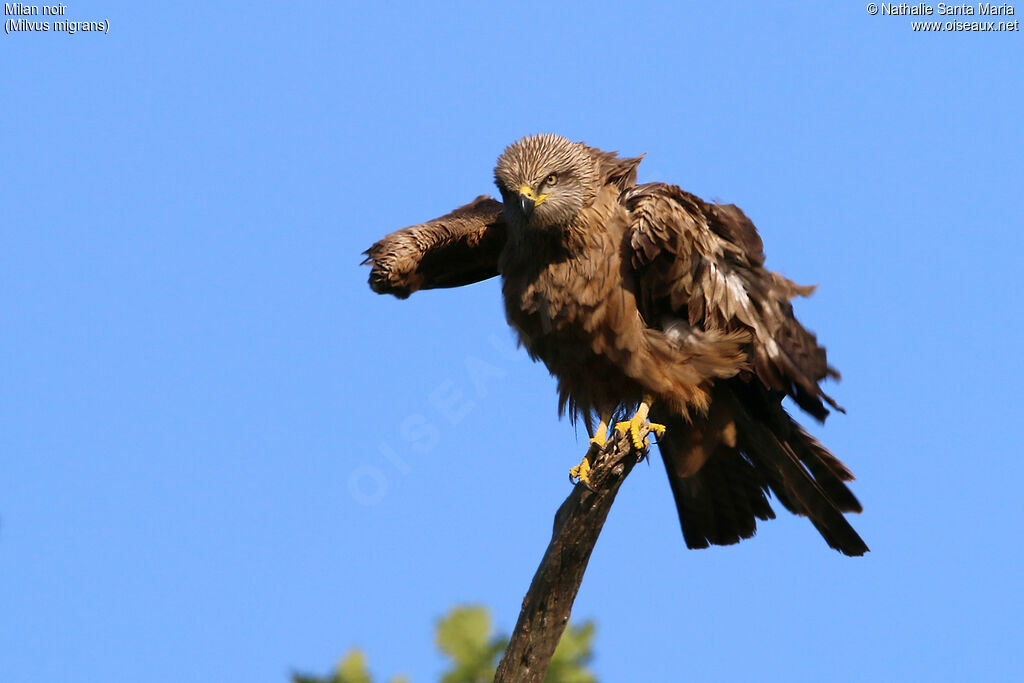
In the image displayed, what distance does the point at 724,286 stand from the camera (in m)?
6.79

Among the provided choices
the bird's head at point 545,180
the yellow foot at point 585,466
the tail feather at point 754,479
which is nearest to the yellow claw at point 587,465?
the yellow foot at point 585,466

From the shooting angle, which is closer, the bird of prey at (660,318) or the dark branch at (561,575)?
the dark branch at (561,575)

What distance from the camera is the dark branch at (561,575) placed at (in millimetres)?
6539

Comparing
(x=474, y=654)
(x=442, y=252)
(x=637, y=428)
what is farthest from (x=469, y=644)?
(x=442, y=252)

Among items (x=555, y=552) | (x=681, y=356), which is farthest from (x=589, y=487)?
(x=681, y=356)

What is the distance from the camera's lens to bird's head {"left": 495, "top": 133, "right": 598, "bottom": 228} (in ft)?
22.2

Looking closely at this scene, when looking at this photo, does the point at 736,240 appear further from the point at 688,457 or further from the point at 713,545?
the point at 713,545

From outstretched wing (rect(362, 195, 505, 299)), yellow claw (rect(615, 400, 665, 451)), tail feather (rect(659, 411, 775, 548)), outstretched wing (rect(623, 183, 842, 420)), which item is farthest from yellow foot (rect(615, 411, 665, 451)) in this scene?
outstretched wing (rect(362, 195, 505, 299))

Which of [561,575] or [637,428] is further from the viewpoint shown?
[637,428]

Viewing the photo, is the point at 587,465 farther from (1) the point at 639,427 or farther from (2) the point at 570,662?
(2) the point at 570,662

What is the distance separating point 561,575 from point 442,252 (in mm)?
2336

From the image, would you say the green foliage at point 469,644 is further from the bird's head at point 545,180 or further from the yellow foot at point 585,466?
the bird's head at point 545,180

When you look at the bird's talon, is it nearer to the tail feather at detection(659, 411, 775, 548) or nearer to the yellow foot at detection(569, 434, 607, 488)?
the yellow foot at detection(569, 434, 607, 488)

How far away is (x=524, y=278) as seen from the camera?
704 cm
